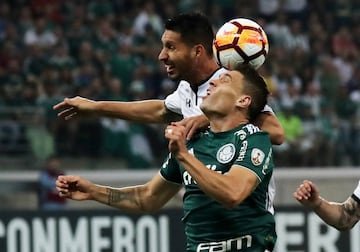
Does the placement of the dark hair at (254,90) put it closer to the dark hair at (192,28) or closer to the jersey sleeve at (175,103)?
the dark hair at (192,28)

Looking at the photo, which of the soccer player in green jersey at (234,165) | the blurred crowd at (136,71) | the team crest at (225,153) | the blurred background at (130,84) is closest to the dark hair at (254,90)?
the soccer player in green jersey at (234,165)

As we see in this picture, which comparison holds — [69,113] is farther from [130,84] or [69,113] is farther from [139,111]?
[130,84]

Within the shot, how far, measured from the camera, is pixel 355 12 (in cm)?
1828

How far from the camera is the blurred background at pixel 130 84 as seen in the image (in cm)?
1353

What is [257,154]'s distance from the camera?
533 cm

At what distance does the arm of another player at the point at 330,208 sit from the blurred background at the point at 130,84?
600 cm

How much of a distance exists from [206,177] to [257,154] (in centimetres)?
41

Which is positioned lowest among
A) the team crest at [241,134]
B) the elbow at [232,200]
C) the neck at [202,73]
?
the elbow at [232,200]

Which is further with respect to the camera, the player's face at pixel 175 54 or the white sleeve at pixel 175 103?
the white sleeve at pixel 175 103

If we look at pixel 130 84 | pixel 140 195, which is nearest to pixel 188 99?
pixel 140 195

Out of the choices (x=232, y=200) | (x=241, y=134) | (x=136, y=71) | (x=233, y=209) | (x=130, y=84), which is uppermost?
(x=241, y=134)

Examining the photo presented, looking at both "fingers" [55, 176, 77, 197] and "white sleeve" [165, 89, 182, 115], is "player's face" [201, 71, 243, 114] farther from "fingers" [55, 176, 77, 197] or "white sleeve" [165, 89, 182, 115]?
"white sleeve" [165, 89, 182, 115]

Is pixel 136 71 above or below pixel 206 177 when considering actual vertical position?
below

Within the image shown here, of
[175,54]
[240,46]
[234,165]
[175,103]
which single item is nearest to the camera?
[234,165]
